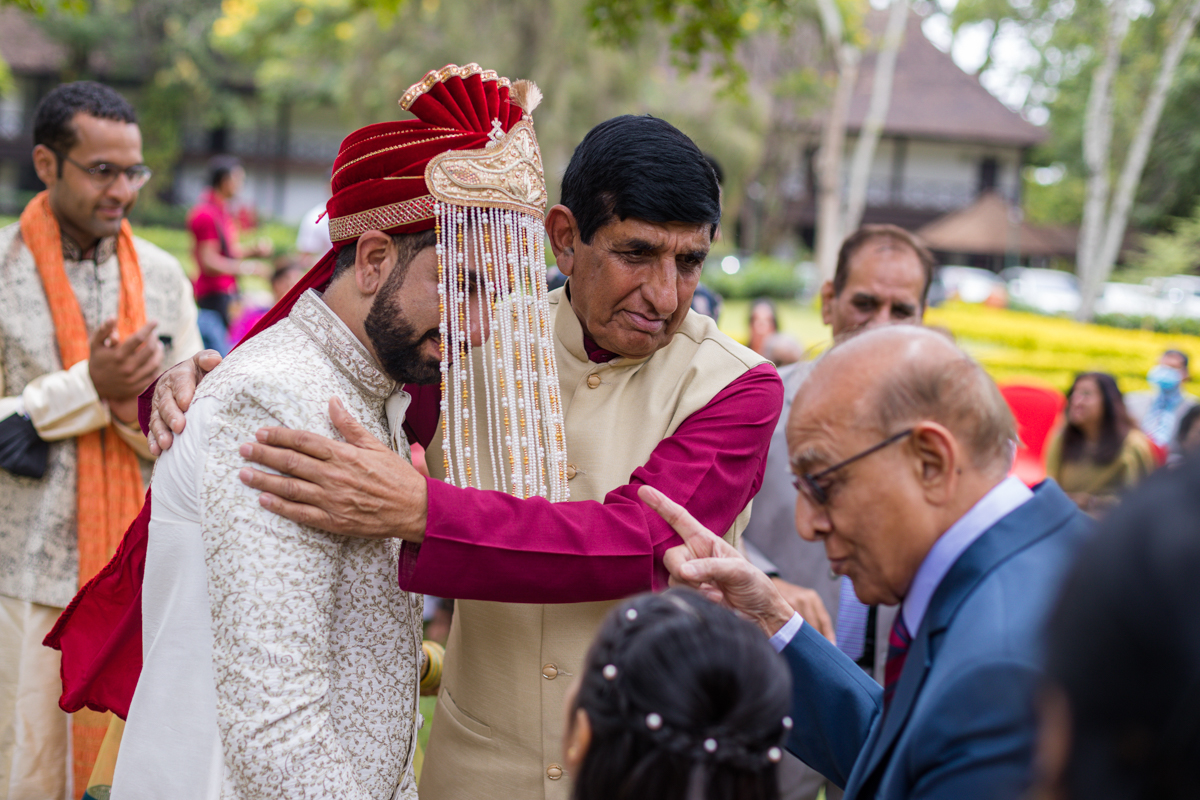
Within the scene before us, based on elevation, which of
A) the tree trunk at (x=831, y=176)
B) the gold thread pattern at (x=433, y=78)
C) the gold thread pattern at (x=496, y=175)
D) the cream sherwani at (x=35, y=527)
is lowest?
the cream sherwani at (x=35, y=527)

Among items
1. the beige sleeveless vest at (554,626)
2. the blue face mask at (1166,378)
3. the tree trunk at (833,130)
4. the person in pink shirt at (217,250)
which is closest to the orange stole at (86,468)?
the beige sleeveless vest at (554,626)

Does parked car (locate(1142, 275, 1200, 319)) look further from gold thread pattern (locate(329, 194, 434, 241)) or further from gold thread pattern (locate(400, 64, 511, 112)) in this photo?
gold thread pattern (locate(329, 194, 434, 241))

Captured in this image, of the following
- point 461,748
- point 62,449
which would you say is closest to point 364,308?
point 461,748

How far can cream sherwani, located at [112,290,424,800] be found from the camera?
166 cm

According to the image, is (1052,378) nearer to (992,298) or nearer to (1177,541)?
(992,298)

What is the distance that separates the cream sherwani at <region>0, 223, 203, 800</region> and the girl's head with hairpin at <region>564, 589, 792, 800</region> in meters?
2.49

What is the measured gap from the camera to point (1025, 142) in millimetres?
33562

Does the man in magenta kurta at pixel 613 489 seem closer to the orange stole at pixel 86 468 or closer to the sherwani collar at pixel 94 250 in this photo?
the orange stole at pixel 86 468

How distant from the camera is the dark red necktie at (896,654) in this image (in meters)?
1.76

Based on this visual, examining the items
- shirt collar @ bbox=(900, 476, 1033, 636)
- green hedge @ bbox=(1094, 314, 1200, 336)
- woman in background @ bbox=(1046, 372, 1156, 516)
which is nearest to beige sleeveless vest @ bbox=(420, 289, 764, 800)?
shirt collar @ bbox=(900, 476, 1033, 636)

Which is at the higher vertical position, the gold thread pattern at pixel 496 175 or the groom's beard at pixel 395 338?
the gold thread pattern at pixel 496 175

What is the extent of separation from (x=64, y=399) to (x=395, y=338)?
71.2 inches

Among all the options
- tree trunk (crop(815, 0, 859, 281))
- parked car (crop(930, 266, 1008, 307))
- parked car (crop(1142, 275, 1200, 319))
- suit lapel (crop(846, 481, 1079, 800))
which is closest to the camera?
suit lapel (crop(846, 481, 1079, 800))

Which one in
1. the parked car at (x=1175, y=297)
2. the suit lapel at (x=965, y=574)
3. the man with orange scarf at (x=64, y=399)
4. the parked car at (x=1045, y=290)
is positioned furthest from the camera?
the parked car at (x=1045, y=290)
